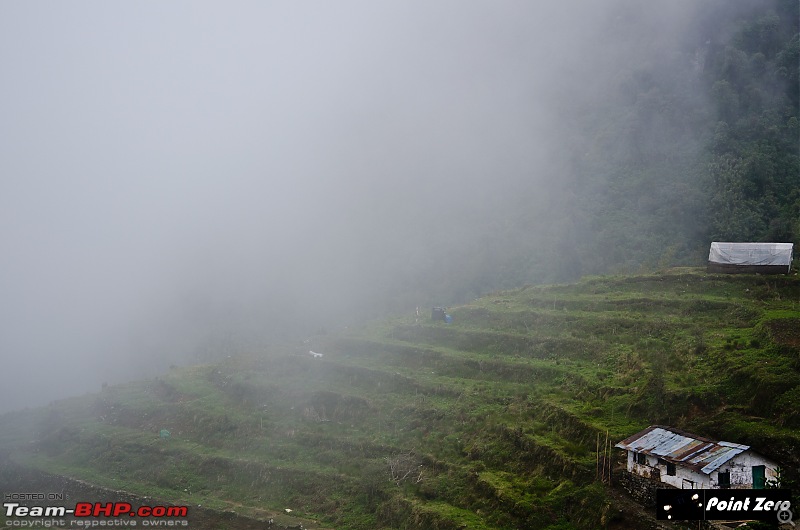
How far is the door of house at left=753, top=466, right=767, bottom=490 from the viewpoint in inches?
768

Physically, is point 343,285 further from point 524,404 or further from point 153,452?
point 524,404

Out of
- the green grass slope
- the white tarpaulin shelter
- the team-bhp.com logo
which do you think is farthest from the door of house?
the team-bhp.com logo

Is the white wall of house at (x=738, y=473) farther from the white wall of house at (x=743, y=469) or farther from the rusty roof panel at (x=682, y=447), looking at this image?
the rusty roof panel at (x=682, y=447)

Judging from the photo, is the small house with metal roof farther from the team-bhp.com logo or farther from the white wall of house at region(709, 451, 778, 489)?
the team-bhp.com logo

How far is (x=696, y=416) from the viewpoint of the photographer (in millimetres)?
23031

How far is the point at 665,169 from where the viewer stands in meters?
62.8

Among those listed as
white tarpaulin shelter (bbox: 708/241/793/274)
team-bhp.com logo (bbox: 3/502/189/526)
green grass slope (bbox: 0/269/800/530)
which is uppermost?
white tarpaulin shelter (bbox: 708/241/793/274)

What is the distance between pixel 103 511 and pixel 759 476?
89.4ft

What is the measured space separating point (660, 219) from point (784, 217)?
32.0ft

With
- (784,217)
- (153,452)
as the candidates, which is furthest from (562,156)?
(153,452)

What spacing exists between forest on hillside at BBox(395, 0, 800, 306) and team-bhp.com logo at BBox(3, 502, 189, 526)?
37.9 meters

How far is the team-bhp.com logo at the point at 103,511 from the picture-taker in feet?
91.9

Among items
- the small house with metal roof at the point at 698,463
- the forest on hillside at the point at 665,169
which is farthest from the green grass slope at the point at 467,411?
the forest on hillside at the point at 665,169

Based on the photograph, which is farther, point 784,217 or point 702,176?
point 702,176
